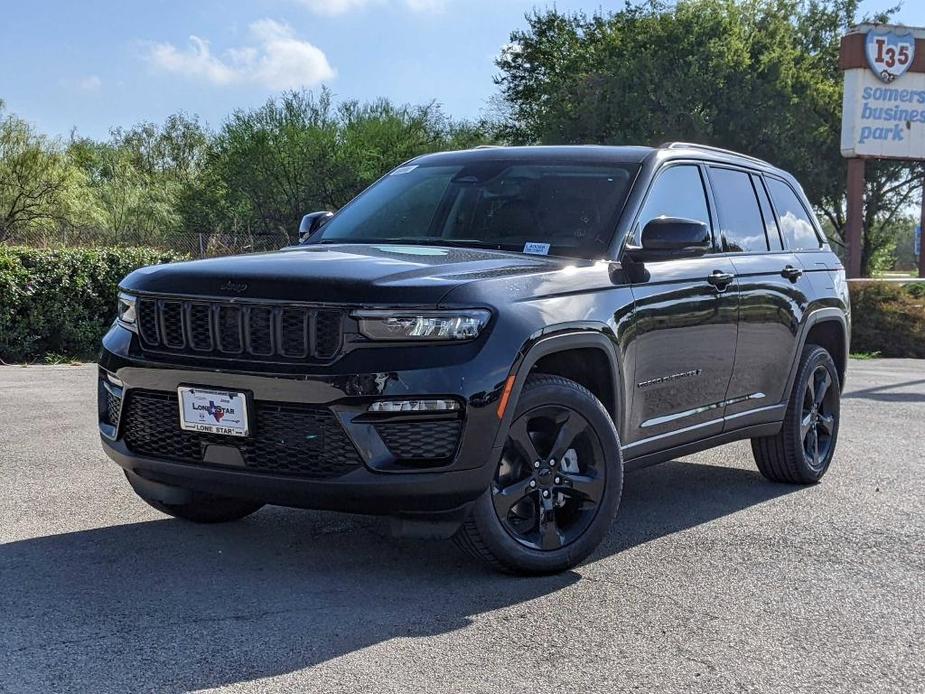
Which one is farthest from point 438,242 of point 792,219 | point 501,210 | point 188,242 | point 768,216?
point 188,242

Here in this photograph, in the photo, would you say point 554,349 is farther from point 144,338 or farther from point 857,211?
point 857,211

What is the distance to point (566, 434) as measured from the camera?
16.4 ft

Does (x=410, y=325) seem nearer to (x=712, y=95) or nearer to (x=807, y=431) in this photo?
(x=807, y=431)

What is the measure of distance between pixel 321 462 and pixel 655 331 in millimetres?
1863

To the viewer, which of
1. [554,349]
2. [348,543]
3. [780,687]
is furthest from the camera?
[348,543]

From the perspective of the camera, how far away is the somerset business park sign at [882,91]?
104 feet

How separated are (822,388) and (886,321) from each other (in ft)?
53.7

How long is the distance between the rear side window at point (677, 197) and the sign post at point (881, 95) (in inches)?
1066

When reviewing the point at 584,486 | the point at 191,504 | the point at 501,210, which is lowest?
the point at 191,504

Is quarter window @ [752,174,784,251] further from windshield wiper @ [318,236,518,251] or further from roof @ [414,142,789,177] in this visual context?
windshield wiper @ [318,236,518,251]

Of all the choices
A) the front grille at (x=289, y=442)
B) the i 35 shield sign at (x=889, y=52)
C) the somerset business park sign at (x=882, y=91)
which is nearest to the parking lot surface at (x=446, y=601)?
the front grille at (x=289, y=442)

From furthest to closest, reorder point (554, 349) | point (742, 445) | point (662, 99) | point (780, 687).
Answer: point (662, 99)
point (742, 445)
point (554, 349)
point (780, 687)

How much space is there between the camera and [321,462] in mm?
4555

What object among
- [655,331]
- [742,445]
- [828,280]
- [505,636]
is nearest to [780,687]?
[505,636]
